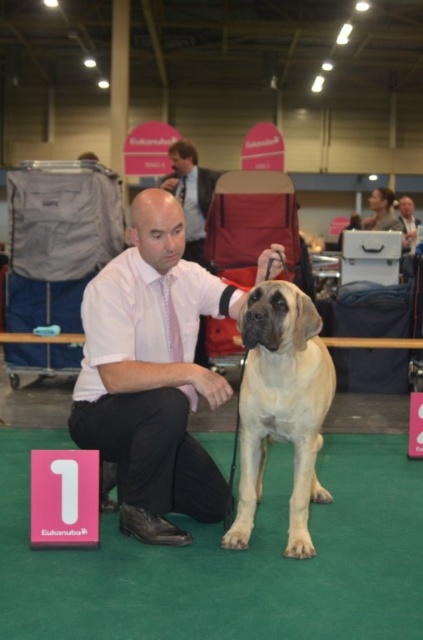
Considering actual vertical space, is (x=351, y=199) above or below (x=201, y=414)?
above

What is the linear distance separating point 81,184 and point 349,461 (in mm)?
2662

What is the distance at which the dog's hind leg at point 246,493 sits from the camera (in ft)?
8.93

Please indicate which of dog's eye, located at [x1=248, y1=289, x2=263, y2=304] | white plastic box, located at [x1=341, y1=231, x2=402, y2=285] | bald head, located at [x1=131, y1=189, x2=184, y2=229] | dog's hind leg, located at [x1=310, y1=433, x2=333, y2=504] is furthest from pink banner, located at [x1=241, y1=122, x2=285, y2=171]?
dog's eye, located at [x1=248, y1=289, x2=263, y2=304]

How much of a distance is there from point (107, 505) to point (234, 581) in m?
0.84

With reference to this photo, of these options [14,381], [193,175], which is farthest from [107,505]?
[193,175]

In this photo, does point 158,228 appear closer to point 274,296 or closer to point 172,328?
point 172,328

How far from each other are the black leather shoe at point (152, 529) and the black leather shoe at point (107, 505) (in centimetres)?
35

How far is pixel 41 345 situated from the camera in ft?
18.3

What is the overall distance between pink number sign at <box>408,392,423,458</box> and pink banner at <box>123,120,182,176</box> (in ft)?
17.5

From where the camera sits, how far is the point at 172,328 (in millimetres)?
2979

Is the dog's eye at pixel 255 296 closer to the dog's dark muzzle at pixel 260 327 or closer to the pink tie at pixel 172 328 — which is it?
the dog's dark muzzle at pixel 260 327

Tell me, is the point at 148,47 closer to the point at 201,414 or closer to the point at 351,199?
the point at 351,199

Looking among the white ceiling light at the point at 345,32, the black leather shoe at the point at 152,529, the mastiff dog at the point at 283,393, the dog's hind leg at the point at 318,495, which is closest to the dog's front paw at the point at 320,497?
the dog's hind leg at the point at 318,495

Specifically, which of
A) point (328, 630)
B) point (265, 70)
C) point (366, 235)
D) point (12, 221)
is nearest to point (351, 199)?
point (265, 70)
